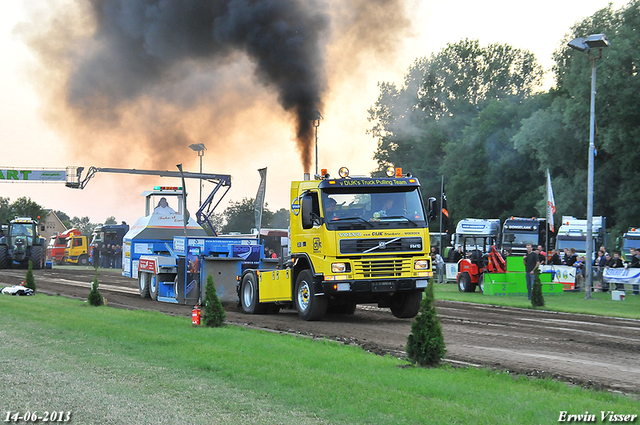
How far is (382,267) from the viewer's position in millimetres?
15008

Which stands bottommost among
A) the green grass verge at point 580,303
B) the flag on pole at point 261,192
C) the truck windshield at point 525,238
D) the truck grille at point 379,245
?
the green grass verge at point 580,303

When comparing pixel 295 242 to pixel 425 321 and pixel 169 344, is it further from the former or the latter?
pixel 425 321

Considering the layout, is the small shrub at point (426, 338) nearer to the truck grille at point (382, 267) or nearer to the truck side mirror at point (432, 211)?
the truck grille at point (382, 267)

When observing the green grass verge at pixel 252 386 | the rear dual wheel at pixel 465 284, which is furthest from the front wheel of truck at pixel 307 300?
the rear dual wheel at pixel 465 284

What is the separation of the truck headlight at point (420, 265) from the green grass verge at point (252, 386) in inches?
161

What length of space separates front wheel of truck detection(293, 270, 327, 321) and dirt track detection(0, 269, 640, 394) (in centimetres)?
26

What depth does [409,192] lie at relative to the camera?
50.7 feet

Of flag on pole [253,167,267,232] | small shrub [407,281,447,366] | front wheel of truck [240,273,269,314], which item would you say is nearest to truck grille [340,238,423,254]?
front wheel of truck [240,273,269,314]

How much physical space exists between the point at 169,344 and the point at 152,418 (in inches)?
178

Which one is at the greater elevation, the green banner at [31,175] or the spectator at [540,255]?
the green banner at [31,175]

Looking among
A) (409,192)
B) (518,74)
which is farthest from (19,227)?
(518,74)

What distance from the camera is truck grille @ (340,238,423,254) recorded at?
14820mm

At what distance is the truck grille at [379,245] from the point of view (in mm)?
14820

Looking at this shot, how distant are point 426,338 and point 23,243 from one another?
1562 inches
